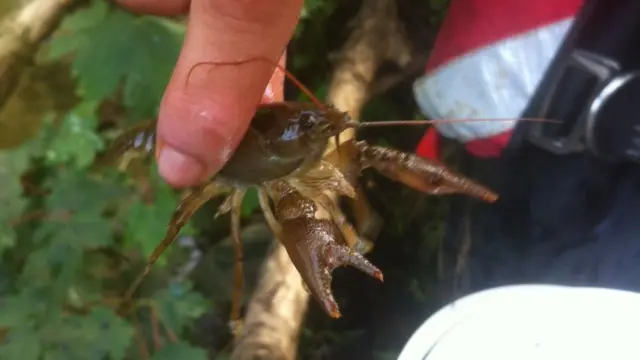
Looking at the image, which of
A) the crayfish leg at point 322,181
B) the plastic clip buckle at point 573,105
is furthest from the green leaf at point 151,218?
the plastic clip buckle at point 573,105

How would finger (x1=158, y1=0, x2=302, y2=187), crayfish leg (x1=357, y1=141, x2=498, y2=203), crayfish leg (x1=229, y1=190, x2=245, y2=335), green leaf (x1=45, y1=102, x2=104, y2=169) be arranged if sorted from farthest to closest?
green leaf (x1=45, y1=102, x2=104, y2=169)
crayfish leg (x1=229, y1=190, x2=245, y2=335)
crayfish leg (x1=357, y1=141, x2=498, y2=203)
finger (x1=158, y1=0, x2=302, y2=187)

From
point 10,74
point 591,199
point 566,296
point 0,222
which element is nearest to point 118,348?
point 0,222

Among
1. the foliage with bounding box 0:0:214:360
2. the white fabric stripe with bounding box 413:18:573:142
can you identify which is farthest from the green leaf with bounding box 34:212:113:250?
the white fabric stripe with bounding box 413:18:573:142

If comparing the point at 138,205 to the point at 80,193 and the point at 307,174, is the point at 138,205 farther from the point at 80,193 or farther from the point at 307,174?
the point at 307,174

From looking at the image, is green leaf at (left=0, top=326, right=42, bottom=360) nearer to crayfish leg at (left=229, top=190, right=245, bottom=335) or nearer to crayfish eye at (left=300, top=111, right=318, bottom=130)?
crayfish leg at (left=229, top=190, right=245, bottom=335)

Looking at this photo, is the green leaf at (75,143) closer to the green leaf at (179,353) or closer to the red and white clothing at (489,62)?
the green leaf at (179,353)

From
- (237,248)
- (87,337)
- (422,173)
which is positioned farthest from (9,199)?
(422,173)
